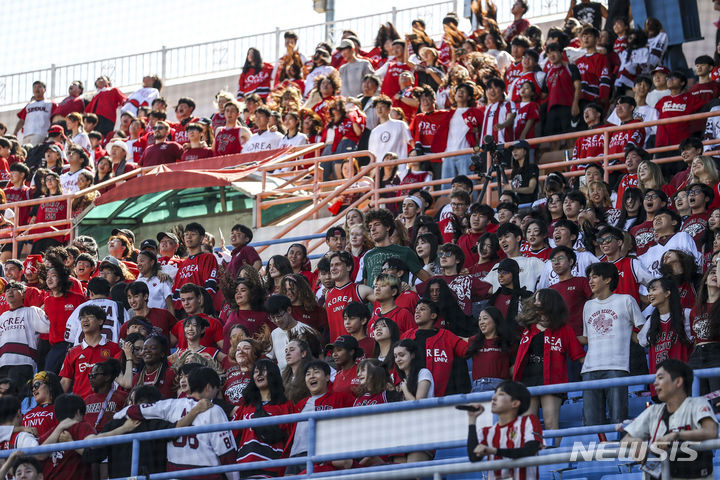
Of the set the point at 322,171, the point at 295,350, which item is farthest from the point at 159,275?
the point at 322,171

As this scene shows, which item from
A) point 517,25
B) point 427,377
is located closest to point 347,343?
point 427,377

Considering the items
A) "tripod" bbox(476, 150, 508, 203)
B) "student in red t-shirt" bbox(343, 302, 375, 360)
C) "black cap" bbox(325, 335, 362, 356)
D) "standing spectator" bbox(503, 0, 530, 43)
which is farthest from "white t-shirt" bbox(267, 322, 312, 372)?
"standing spectator" bbox(503, 0, 530, 43)

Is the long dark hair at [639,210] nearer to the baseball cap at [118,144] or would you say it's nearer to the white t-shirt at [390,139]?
the white t-shirt at [390,139]

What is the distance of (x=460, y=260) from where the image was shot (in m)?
10.7

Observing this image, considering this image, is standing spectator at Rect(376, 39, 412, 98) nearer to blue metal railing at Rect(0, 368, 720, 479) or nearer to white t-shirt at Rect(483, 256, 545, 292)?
white t-shirt at Rect(483, 256, 545, 292)

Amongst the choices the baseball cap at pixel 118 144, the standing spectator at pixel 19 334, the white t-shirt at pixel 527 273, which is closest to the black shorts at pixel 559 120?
the white t-shirt at pixel 527 273

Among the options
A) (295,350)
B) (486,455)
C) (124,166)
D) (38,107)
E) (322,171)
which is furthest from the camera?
(38,107)

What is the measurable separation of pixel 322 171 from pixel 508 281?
22.8 feet

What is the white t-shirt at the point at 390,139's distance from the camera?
15.8 m

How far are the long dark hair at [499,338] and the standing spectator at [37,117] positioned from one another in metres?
15.0

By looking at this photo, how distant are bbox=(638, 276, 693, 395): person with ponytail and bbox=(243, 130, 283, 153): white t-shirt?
906 centimetres

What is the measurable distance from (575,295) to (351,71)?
10.4 m

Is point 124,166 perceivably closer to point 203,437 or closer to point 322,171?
point 322,171

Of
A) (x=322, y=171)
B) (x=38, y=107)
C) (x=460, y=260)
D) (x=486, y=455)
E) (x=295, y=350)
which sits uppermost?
(x=38, y=107)
